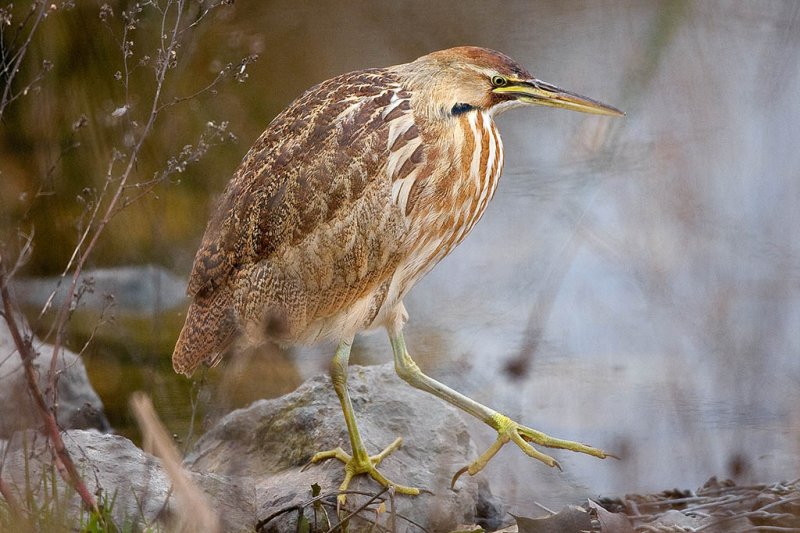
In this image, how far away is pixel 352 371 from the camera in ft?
10.8

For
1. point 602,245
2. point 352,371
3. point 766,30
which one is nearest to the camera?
point 602,245

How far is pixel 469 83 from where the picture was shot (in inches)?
106

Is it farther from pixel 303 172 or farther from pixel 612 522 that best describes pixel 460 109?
pixel 612 522

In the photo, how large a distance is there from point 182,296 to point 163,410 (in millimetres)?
1229

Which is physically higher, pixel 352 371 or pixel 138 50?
pixel 138 50

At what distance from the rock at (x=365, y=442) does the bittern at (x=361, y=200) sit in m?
0.08

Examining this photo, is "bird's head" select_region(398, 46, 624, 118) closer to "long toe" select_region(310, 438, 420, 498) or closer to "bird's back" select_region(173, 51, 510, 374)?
"bird's back" select_region(173, 51, 510, 374)

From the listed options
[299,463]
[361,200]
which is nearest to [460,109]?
[361,200]

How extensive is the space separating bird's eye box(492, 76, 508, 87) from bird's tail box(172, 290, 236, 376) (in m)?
0.81

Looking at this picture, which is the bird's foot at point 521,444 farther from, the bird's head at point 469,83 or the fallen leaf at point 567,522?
the bird's head at point 469,83

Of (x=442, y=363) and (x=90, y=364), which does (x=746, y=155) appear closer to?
(x=442, y=363)

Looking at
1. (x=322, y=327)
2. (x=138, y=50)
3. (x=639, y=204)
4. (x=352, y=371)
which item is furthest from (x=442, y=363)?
(x=138, y=50)

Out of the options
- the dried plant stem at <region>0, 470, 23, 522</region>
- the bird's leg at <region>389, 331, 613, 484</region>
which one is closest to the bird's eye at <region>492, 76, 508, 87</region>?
the bird's leg at <region>389, 331, 613, 484</region>

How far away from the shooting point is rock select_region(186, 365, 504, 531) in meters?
2.74
